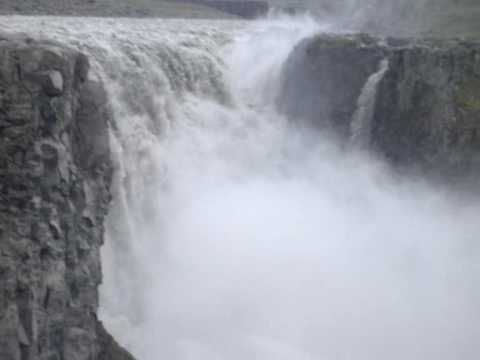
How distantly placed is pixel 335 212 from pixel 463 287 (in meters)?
4.83

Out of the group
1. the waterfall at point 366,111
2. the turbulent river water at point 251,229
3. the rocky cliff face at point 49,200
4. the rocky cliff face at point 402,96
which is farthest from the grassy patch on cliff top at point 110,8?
the rocky cliff face at point 49,200

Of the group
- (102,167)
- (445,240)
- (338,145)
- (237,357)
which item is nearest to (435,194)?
(445,240)

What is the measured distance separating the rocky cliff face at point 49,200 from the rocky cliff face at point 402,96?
40.3 ft

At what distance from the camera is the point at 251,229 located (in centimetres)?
2039

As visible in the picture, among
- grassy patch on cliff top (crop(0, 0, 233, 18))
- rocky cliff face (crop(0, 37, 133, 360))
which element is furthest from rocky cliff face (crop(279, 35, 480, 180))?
rocky cliff face (crop(0, 37, 133, 360))

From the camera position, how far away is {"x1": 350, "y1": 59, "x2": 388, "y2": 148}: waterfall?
23203 millimetres

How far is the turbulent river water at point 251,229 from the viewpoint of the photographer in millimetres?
16656

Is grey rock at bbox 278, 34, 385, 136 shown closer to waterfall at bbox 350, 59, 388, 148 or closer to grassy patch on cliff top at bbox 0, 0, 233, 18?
waterfall at bbox 350, 59, 388, 148

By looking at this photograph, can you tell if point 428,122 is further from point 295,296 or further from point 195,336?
point 195,336

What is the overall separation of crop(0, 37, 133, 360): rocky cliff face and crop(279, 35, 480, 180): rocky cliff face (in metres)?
12.3

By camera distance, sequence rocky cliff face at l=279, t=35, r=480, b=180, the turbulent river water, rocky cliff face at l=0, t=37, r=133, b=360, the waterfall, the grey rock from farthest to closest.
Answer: the grey rock, the waterfall, rocky cliff face at l=279, t=35, r=480, b=180, the turbulent river water, rocky cliff face at l=0, t=37, r=133, b=360

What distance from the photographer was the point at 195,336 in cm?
1627

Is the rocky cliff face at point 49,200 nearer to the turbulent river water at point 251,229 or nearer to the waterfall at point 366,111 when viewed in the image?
the turbulent river water at point 251,229

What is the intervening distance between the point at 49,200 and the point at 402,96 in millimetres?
13965
